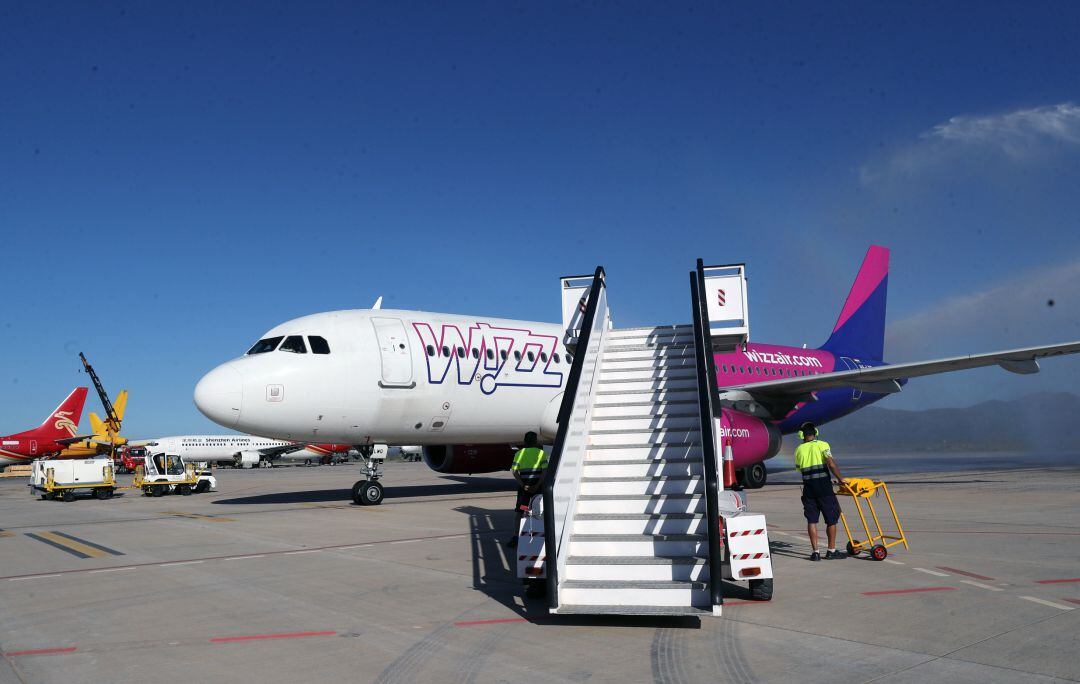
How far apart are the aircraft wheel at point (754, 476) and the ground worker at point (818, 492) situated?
35.9 feet

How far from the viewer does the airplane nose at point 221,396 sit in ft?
44.7

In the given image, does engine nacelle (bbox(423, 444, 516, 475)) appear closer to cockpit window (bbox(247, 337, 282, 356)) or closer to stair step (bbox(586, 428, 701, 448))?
cockpit window (bbox(247, 337, 282, 356))

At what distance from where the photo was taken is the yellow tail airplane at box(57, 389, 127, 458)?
134ft

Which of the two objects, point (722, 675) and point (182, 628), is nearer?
point (722, 675)

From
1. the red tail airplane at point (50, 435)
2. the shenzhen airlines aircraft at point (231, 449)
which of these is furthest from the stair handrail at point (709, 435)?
the shenzhen airlines aircraft at point (231, 449)

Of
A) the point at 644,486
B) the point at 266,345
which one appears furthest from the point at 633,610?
the point at 266,345

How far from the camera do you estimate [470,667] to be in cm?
478

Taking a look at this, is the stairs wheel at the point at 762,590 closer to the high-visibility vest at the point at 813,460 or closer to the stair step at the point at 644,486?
the stair step at the point at 644,486

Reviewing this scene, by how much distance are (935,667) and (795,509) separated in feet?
32.4

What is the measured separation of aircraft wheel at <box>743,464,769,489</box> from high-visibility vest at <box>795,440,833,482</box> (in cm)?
1106

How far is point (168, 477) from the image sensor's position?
23656 millimetres

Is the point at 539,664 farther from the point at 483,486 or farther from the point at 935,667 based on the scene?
the point at 483,486

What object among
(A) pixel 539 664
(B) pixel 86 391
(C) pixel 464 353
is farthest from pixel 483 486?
(B) pixel 86 391

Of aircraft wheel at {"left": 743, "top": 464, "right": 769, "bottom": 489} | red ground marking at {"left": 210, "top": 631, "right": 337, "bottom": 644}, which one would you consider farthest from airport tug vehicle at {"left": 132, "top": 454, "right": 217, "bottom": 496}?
red ground marking at {"left": 210, "top": 631, "right": 337, "bottom": 644}
